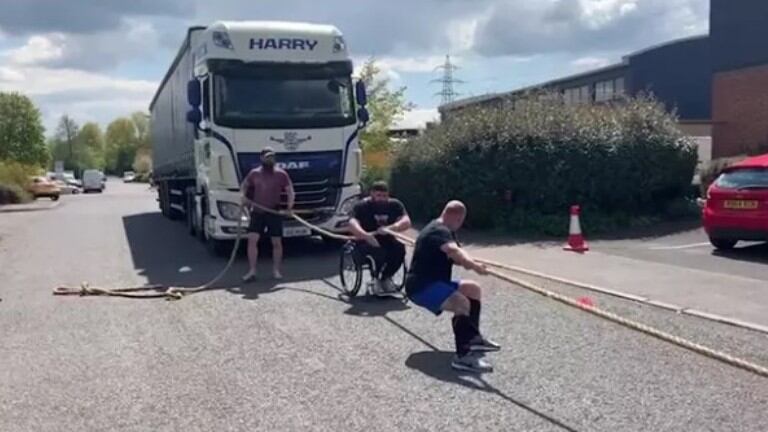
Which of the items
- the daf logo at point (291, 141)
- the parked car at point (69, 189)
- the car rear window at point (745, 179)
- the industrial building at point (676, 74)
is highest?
the industrial building at point (676, 74)

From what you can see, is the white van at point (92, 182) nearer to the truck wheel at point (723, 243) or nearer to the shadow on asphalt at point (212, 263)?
the shadow on asphalt at point (212, 263)

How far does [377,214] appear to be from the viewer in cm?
887

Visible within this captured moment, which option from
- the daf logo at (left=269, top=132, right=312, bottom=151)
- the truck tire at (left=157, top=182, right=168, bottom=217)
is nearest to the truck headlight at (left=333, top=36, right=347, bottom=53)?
the daf logo at (left=269, top=132, right=312, bottom=151)

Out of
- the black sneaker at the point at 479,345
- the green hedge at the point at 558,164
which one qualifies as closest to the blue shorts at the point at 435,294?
the black sneaker at the point at 479,345

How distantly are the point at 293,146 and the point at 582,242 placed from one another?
498cm

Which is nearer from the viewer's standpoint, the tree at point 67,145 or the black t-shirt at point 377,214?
the black t-shirt at point 377,214

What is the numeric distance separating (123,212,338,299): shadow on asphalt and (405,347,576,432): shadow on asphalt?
3.43 meters

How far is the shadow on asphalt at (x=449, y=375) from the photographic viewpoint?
5125mm

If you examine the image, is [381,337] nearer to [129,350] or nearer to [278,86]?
[129,350]

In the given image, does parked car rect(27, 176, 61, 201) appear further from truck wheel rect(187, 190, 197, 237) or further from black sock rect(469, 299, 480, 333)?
black sock rect(469, 299, 480, 333)

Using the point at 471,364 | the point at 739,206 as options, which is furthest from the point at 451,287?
the point at 739,206

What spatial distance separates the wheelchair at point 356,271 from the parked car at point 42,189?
1439 inches

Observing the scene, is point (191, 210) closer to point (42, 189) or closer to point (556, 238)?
point (556, 238)

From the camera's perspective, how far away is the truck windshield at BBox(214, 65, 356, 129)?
11.9 meters
